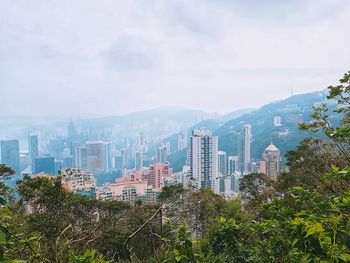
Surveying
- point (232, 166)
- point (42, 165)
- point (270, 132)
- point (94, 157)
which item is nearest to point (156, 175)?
point (232, 166)

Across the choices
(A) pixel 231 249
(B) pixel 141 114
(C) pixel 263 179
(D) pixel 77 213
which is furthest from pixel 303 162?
(B) pixel 141 114

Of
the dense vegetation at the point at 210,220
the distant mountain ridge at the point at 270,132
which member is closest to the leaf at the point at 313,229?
the dense vegetation at the point at 210,220

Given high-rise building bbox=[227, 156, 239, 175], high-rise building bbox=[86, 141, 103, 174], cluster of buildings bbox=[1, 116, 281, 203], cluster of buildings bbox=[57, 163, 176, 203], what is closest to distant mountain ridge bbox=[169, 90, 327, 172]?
cluster of buildings bbox=[1, 116, 281, 203]

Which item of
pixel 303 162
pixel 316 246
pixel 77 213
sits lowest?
pixel 77 213

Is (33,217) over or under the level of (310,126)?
under

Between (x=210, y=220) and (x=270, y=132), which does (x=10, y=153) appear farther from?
(x=210, y=220)

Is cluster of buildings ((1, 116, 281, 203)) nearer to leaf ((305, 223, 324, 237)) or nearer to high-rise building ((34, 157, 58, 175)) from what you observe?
high-rise building ((34, 157, 58, 175))

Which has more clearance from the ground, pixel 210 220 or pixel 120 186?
pixel 210 220

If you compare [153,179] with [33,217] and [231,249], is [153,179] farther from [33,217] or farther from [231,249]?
[231,249]

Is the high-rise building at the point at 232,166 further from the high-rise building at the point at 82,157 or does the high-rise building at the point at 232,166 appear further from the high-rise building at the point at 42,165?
the high-rise building at the point at 42,165
